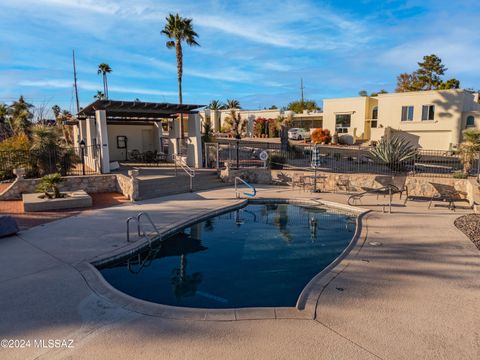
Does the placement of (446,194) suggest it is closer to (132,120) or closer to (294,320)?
(294,320)

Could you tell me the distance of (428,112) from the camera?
32.0 metres

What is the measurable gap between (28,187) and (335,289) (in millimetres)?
13775

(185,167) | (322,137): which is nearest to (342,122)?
(322,137)

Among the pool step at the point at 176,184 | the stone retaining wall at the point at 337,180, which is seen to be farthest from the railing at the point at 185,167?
the stone retaining wall at the point at 337,180

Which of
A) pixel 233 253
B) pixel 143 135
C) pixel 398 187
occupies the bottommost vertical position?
pixel 233 253

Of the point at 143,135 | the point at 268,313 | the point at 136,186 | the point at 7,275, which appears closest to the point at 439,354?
the point at 268,313

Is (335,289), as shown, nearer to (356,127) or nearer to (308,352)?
(308,352)

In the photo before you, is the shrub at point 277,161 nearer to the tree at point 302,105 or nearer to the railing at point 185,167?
the railing at point 185,167

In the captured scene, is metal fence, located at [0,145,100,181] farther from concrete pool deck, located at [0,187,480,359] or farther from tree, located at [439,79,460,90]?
tree, located at [439,79,460,90]

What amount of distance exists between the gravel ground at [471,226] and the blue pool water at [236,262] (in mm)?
3080

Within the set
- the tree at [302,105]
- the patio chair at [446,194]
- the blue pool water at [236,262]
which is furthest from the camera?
the tree at [302,105]

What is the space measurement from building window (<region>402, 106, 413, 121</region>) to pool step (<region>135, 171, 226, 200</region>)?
23.6m

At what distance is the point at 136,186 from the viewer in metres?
14.3

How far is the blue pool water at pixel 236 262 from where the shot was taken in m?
6.68
